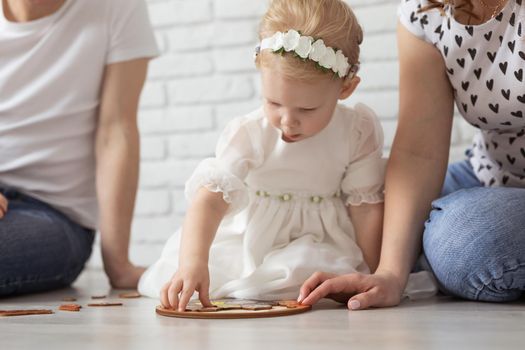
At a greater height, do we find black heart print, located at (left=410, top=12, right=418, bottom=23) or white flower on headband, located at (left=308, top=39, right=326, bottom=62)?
black heart print, located at (left=410, top=12, right=418, bottom=23)

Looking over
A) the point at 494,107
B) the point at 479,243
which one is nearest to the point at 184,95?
the point at 494,107

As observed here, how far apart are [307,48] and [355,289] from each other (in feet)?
1.38

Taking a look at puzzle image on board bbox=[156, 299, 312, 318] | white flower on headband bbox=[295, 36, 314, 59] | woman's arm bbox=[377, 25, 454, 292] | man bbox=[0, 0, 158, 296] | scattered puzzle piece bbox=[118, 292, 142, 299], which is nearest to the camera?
→ puzzle image on board bbox=[156, 299, 312, 318]

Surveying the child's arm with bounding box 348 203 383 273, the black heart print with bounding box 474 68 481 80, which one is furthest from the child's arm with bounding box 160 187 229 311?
the black heart print with bounding box 474 68 481 80

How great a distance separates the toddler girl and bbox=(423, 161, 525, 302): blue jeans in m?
0.16

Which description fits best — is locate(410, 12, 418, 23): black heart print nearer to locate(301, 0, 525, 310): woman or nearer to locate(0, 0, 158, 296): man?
locate(301, 0, 525, 310): woman

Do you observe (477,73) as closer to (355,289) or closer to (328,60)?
(328,60)

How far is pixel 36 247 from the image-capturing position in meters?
1.79

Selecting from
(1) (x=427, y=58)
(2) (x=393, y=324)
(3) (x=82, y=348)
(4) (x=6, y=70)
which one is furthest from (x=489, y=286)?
(4) (x=6, y=70)

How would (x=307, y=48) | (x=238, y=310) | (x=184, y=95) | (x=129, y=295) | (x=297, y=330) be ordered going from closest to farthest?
(x=297, y=330), (x=238, y=310), (x=307, y=48), (x=129, y=295), (x=184, y=95)

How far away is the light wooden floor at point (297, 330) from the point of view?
1.07 metres

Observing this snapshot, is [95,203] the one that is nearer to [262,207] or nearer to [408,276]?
[262,207]

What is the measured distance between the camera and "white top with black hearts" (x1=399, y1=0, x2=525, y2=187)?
1.47 meters

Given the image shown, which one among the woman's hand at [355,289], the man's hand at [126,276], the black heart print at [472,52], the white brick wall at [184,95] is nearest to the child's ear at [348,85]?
the black heart print at [472,52]
